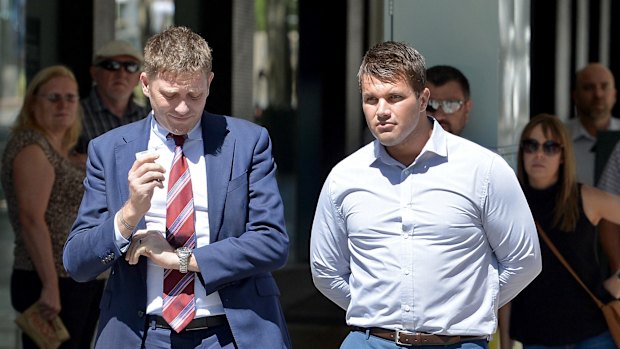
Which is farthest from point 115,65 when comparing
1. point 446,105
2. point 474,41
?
point 446,105

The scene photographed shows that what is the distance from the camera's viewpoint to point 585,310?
5422 millimetres

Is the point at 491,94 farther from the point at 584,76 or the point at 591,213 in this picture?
the point at 584,76

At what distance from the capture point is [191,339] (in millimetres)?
3510

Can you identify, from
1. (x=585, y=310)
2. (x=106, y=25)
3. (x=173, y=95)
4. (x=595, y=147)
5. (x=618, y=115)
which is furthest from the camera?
(x=618, y=115)

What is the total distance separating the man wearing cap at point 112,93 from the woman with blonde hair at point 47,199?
17.0 inches

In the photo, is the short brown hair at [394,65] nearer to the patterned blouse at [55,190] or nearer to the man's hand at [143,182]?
the man's hand at [143,182]

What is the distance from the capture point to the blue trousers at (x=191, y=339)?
3508mm

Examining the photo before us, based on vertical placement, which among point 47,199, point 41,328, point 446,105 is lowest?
point 41,328

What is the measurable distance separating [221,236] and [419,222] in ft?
2.05

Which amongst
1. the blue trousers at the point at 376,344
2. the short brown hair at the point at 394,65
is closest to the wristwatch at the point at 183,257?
the blue trousers at the point at 376,344

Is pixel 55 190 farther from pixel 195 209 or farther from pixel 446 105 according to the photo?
pixel 195 209

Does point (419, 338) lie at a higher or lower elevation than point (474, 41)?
lower

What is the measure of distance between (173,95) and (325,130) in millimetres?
10092

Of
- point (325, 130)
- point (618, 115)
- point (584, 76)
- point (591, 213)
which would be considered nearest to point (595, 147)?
point (584, 76)
